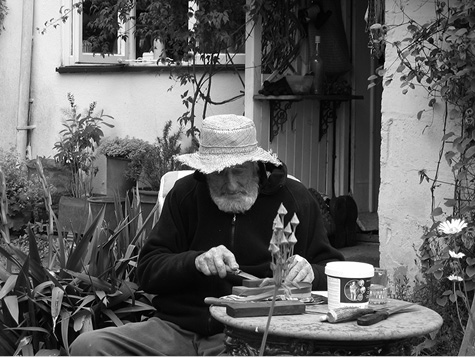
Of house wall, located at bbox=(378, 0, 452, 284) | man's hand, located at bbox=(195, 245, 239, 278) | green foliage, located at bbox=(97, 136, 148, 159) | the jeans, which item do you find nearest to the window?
green foliage, located at bbox=(97, 136, 148, 159)

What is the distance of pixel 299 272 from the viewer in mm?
3383

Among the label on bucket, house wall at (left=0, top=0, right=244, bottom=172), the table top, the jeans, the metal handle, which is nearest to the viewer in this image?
the table top

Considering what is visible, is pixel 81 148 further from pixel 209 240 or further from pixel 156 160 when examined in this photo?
pixel 209 240

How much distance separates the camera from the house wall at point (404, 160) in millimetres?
5453

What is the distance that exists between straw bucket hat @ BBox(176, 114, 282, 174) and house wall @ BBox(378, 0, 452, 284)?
1.77m

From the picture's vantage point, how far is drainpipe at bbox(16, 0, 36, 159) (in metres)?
9.41

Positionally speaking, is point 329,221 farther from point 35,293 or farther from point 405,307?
point 405,307

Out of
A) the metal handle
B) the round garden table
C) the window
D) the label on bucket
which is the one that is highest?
the window

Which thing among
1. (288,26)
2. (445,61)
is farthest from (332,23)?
(445,61)

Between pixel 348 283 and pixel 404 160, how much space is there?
2.68 meters

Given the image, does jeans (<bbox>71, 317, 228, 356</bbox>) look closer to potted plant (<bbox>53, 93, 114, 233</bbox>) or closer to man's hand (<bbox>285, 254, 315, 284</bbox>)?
man's hand (<bbox>285, 254, 315, 284</bbox>)

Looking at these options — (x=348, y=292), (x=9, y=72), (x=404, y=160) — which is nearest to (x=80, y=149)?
(x=9, y=72)

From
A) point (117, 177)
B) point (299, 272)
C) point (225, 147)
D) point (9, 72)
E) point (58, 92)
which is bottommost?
point (299, 272)

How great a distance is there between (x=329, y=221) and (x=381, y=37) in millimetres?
1990
